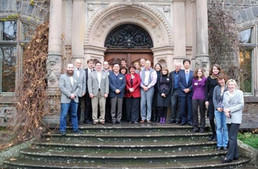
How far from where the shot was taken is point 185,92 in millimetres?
6867

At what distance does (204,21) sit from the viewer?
8406 millimetres

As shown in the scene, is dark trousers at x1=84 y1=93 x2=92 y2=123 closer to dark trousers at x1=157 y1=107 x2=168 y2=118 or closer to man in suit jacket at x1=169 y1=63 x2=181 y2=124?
dark trousers at x1=157 y1=107 x2=168 y2=118

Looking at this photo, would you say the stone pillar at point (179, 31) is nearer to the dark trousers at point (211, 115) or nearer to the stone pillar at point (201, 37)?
the stone pillar at point (201, 37)

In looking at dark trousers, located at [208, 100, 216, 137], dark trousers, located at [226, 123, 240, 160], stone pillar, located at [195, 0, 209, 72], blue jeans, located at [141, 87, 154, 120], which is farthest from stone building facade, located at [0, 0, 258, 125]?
dark trousers, located at [226, 123, 240, 160]

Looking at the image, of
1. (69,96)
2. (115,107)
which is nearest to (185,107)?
(115,107)

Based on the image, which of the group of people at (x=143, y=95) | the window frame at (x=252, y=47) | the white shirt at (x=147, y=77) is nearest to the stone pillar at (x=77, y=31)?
the group of people at (x=143, y=95)

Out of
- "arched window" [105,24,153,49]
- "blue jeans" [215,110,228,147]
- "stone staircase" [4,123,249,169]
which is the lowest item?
"stone staircase" [4,123,249,169]

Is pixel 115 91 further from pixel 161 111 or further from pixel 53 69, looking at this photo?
pixel 53 69

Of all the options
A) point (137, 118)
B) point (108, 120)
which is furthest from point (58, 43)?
point (137, 118)

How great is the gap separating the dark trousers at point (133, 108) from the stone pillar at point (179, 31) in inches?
96.9

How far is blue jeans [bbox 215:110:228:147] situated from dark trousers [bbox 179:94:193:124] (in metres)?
1.15

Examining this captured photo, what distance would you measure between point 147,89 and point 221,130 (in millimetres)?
2166

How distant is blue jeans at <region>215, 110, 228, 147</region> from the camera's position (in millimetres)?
5723

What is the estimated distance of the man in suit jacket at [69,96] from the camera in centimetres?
622
